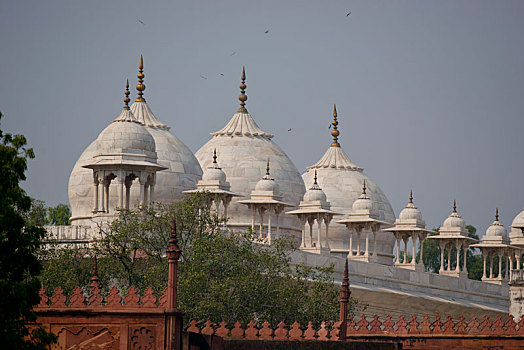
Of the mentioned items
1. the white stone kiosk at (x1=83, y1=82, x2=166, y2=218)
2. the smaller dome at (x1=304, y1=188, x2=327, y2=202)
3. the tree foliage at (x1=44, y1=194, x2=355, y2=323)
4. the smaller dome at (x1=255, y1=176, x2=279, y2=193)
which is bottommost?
the tree foliage at (x1=44, y1=194, x2=355, y2=323)

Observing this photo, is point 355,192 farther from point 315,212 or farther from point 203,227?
point 203,227

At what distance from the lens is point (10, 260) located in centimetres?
1961

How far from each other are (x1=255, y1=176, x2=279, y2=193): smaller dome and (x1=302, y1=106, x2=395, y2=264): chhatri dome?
893 cm

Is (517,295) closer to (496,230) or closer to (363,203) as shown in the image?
(363,203)

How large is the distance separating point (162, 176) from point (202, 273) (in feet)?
65.0

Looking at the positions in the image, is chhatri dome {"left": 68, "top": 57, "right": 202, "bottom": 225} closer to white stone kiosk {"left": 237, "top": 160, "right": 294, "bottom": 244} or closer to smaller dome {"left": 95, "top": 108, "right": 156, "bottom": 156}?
white stone kiosk {"left": 237, "top": 160, "right": 294, "bottom": 244}

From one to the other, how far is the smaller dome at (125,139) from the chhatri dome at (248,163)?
10337 millimetres

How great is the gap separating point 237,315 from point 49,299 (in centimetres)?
957

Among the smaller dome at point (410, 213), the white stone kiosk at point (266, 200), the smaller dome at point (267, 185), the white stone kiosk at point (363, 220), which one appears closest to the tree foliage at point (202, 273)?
the white stone kiosk at point (266, 200)

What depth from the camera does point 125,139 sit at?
44.8m

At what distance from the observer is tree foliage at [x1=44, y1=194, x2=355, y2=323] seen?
31.6 metres

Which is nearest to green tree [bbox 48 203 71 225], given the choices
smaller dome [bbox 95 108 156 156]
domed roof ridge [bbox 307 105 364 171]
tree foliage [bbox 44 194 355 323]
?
domed roof ridge [bbox 307 105 364 171]

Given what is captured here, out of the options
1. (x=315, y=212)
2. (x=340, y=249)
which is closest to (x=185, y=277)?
(x=315, y=212)

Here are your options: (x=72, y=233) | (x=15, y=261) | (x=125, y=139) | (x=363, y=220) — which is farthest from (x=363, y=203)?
(x=15, y=261)
